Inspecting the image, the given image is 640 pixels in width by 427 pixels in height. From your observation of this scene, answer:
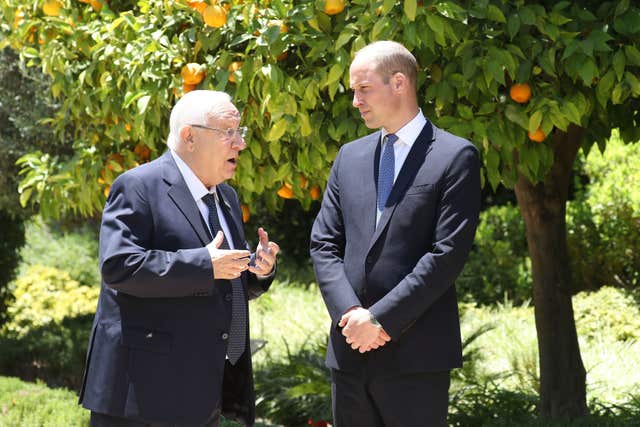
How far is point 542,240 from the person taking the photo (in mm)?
5844

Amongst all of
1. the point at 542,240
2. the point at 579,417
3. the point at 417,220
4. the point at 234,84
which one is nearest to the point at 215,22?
the point at 234,84

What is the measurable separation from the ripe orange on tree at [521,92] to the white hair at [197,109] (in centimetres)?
154

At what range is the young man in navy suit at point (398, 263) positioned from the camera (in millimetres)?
3393

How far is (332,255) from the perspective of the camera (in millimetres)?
3660

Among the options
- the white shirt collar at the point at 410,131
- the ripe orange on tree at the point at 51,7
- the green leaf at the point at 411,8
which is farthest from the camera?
the ripe orange on tree at the point at 51,7

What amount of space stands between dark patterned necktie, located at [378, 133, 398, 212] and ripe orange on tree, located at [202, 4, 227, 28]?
1.34 meters

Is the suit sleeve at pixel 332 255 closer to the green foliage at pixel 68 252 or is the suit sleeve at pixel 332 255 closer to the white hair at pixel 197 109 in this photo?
the white hair at pixel 197 109

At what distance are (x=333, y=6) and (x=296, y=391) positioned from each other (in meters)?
3.38

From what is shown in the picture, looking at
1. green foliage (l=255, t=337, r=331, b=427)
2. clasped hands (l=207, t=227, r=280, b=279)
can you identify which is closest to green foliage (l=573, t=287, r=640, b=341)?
green foliage (l=255, t=337, r=331, b=427)

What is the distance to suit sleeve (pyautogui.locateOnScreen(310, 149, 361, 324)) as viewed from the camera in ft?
11.4

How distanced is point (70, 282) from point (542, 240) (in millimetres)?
10075

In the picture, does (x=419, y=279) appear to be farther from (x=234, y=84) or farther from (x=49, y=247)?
(x=49, y=247)

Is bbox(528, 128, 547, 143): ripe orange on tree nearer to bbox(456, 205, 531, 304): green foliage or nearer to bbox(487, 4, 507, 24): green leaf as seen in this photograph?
bbox(487, 4, 507, 24): green leaf

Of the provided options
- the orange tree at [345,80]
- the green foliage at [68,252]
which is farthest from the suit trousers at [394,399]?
the green foliage at [68,252]
